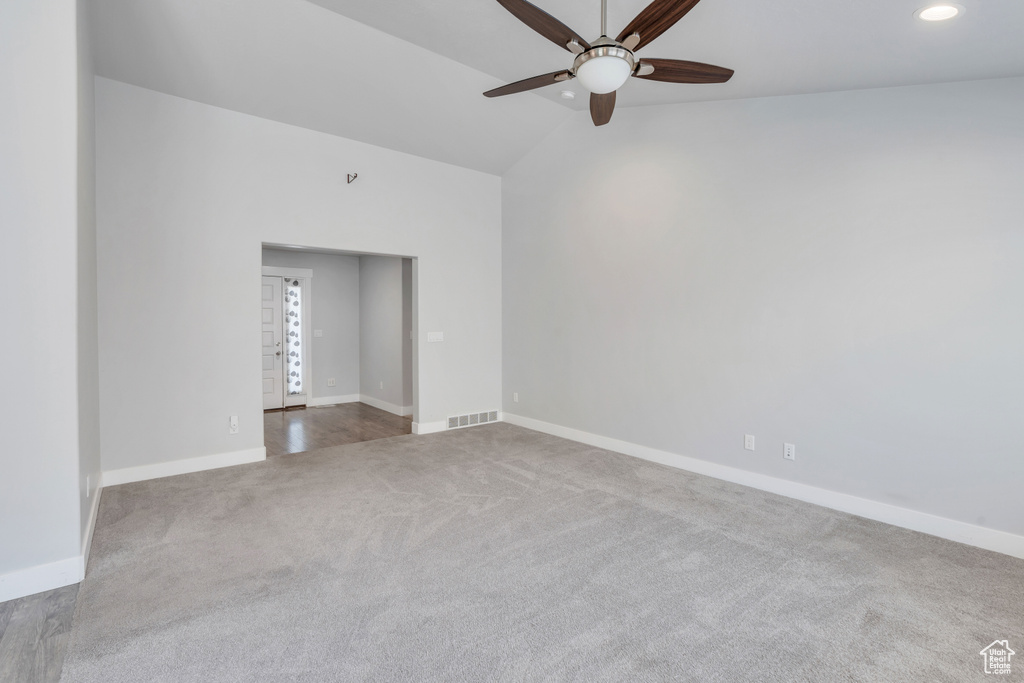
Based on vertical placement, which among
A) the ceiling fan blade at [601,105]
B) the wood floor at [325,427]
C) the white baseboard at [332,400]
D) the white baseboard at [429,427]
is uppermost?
the ceiling fan blade at [601,105]

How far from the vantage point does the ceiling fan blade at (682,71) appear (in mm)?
2496

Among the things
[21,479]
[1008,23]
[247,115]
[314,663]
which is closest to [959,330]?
[1008,23]

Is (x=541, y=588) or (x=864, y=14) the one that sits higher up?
(x=864, y=14)

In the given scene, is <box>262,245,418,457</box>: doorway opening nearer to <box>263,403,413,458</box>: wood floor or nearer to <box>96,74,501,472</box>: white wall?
<box>263,403,413,458</box>: wood floor

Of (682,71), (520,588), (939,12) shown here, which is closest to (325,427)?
(520,588)

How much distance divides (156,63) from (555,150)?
3545mm

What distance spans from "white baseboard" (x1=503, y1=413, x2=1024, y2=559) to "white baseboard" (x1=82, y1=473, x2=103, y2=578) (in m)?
3.96

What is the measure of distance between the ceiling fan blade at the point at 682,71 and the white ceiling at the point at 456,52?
34 centimetres

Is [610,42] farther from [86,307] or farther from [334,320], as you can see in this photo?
[334,320]

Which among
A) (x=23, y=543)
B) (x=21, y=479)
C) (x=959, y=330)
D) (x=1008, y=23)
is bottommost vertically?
(x=23, y=543)

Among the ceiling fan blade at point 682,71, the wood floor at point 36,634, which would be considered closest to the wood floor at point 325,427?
the wood floor at point 36,634

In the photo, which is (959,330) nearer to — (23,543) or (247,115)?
(23,543)

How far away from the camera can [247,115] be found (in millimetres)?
4355

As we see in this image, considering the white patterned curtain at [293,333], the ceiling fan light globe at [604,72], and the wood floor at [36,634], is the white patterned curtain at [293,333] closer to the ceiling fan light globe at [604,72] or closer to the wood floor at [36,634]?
the wood floor at [36,634]
